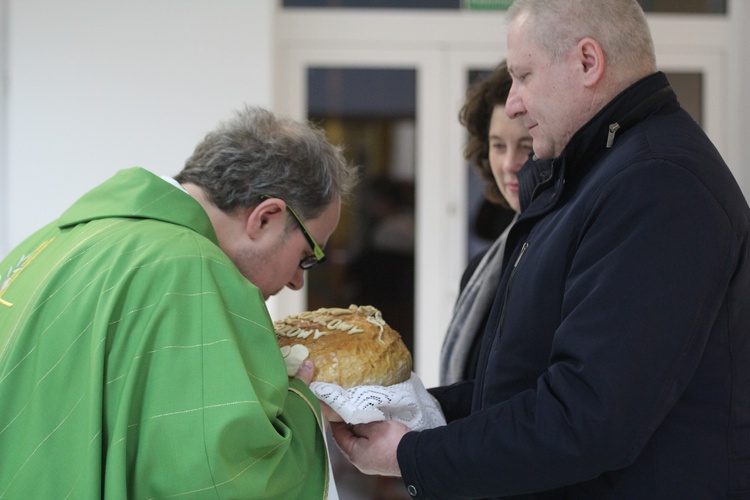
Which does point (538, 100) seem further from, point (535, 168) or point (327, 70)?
point (327, 70)

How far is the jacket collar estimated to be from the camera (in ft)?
5.24

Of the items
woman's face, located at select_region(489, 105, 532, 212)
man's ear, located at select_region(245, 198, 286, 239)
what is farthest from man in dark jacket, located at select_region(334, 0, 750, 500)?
woman's face, located at select_region(489, 105, 532, 212)

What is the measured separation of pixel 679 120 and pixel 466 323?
1.14m

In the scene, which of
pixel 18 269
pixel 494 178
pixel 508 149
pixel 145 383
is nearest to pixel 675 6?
pixel 494 178

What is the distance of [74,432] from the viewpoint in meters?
1.47

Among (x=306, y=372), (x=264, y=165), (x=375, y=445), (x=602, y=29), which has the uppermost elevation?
(x=602, y=29)

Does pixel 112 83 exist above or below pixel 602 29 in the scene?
above

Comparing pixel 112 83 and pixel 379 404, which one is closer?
pixel 379 404

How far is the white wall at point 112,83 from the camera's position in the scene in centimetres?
482

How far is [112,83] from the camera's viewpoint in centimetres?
485

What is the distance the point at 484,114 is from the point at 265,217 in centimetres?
103

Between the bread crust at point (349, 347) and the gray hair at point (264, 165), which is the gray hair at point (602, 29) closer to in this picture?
the gray hair at point (264, 165)

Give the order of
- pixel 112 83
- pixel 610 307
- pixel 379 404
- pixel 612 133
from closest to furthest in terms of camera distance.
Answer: pixel 610 307 → pixel 612 133 → pixel 379 404 → pixel 112 83

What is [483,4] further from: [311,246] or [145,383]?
[145,383]
